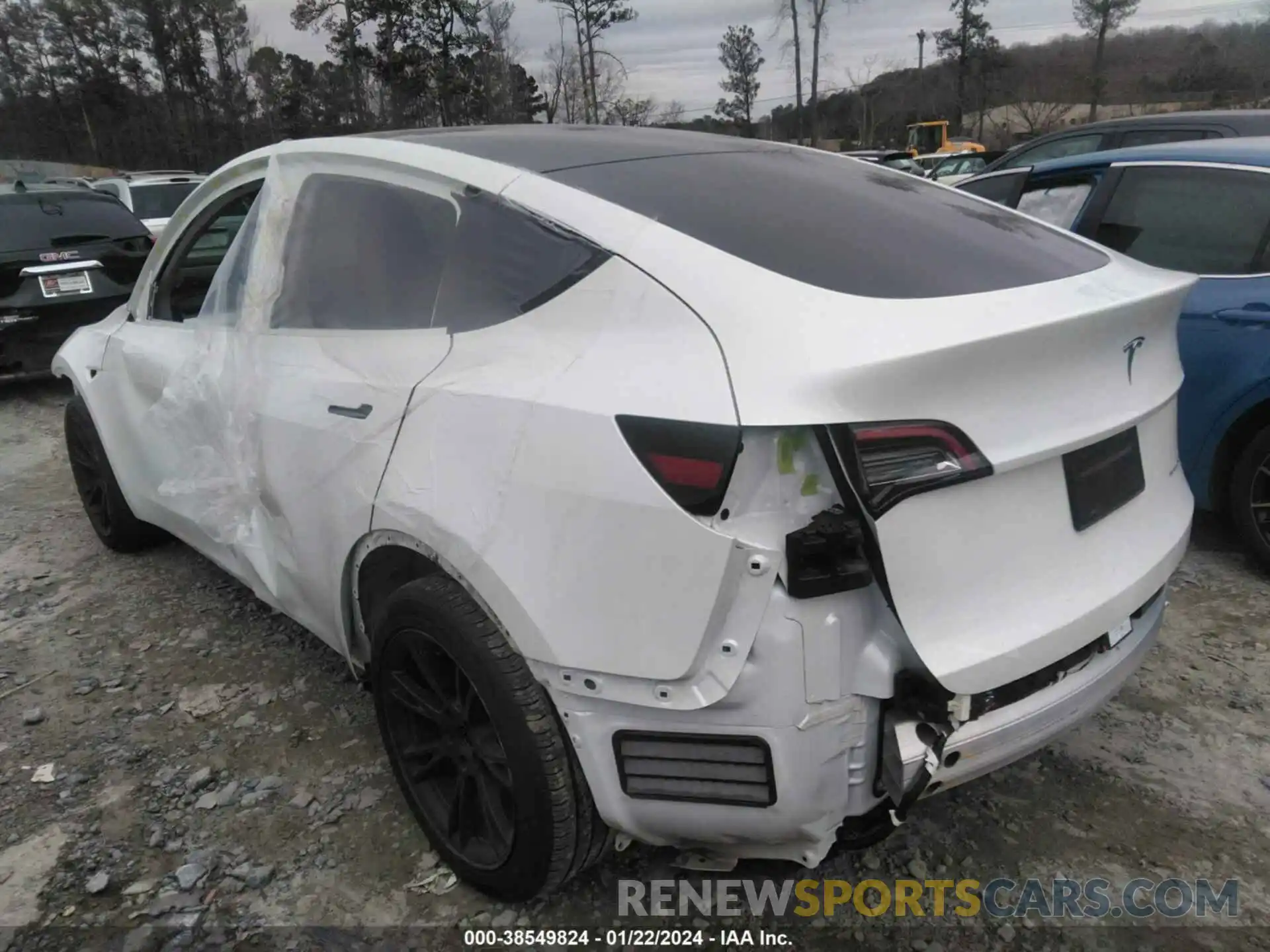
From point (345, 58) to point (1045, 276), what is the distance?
103 feet

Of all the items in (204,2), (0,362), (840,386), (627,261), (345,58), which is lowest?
(0,362)

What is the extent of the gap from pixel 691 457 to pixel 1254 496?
298 centimetres

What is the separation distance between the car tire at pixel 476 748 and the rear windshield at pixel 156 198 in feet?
39.6

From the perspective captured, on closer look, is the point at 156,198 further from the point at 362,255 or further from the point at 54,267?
the point at 362,255

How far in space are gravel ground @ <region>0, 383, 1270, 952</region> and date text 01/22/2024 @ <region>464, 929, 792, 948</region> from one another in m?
0.02

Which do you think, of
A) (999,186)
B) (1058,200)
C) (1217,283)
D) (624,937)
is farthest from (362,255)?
(999,186)

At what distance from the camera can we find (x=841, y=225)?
2061 mm

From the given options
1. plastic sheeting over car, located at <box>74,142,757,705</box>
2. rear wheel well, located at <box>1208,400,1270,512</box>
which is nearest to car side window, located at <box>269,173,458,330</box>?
plastic sheeting over car, located at <box>74,142,757,705</box>

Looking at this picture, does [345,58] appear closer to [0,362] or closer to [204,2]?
[204,2]

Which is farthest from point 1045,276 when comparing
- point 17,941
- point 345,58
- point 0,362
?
point 345,58

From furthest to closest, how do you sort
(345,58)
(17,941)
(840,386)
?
(345,58)
(17,941)
(840,386)

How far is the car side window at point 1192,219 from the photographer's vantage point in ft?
11.7

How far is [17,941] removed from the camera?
2.16 m

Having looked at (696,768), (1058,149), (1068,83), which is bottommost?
(696,768)
